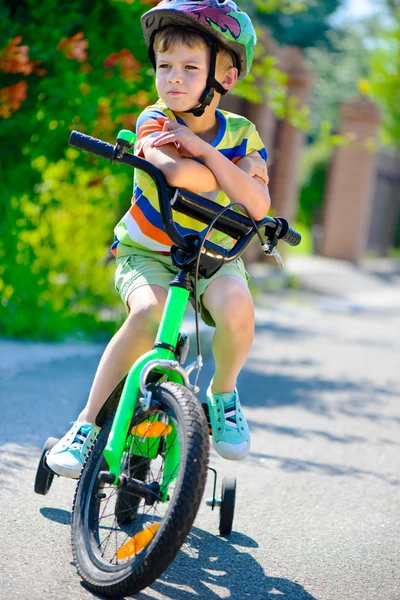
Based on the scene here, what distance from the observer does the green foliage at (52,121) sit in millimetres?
6391

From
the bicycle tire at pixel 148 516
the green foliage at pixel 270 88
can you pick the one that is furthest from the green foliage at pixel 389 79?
the bicycle tire at pixel 148 516

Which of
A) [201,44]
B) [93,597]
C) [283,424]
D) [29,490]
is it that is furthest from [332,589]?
[283,424]

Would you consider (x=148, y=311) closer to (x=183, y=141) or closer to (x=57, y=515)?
(x=183, y=141)

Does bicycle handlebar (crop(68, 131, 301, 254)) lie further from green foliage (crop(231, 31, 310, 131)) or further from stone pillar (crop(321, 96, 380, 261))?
stone pillar (crop(321, 96, 380, 261))

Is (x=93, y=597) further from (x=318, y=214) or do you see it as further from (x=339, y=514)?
(x=318, y=214)

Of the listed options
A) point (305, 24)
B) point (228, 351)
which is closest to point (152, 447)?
point (228, 351)

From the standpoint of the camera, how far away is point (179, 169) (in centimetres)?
301

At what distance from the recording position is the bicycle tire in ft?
8.43

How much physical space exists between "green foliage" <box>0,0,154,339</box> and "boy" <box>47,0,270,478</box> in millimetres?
2952

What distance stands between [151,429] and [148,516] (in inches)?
11.2

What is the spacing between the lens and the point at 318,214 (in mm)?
23578

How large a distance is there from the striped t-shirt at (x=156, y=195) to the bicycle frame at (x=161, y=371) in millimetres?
422

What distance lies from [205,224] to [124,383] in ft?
2.09

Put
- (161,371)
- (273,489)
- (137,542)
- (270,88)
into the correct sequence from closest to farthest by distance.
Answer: (137,542) → (161,371) → (273,489) → (270,88)
